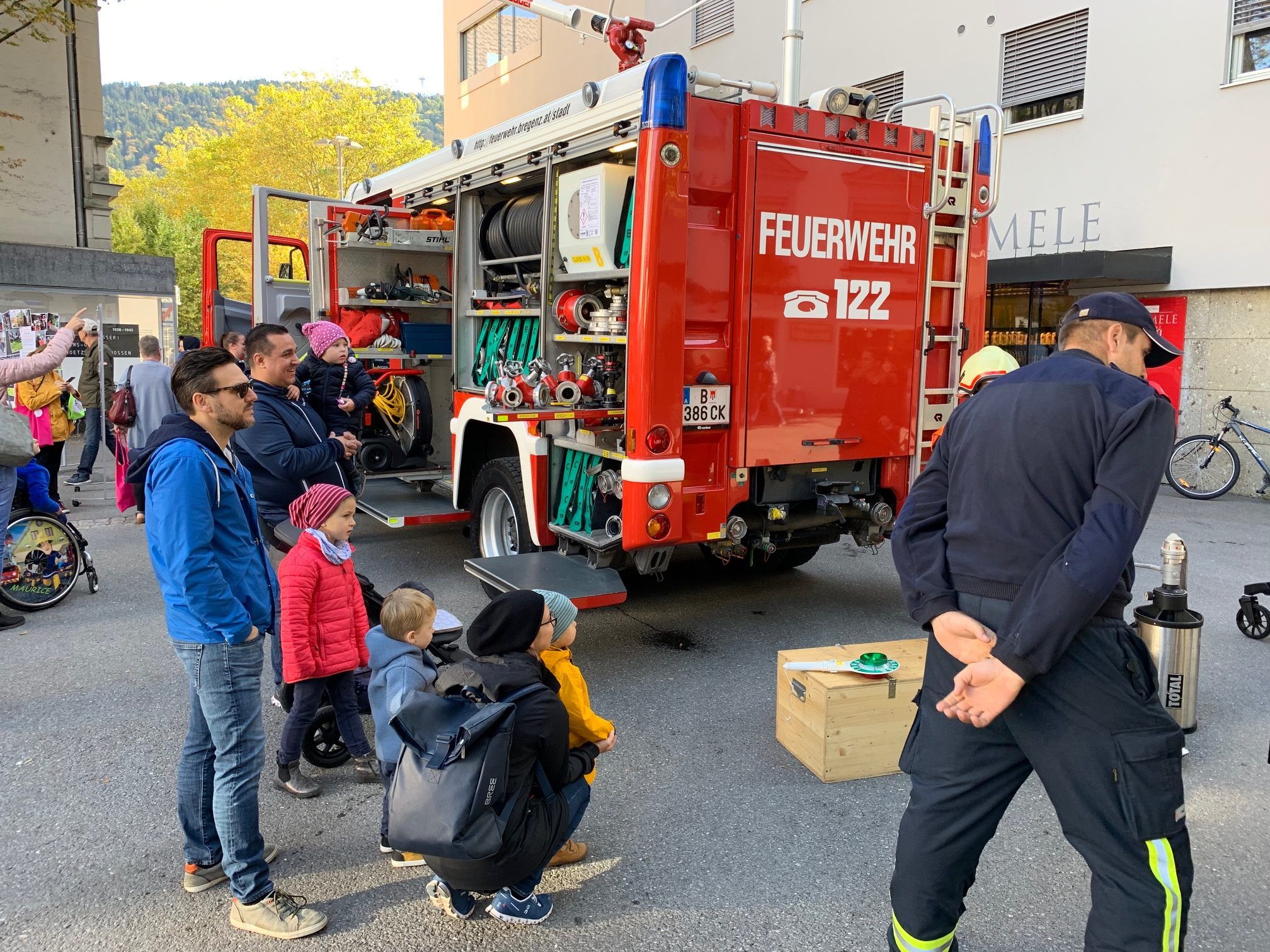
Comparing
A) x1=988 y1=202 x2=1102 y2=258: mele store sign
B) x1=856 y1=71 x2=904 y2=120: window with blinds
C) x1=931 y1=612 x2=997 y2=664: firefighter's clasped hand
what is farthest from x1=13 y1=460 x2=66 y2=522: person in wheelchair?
x1=856 y1=71 x2=904 y2=120: window with blinds

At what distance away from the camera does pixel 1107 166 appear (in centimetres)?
1287

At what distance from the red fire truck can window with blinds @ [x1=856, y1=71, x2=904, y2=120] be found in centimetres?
1043

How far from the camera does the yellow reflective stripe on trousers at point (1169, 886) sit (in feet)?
6.84

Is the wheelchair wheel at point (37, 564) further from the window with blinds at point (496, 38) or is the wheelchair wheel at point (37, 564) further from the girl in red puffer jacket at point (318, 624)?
the window with blinds at point (496, 38)

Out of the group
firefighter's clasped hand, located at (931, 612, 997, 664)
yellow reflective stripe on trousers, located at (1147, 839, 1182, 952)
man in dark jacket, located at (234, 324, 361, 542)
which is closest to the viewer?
yellow reflective stripe on trousers, located at (1147, 839, 1182, 952)

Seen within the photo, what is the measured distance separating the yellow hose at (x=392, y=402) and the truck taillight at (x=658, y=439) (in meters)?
4.08

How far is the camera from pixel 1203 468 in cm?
1149

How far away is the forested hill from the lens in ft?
417

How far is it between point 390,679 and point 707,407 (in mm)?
2556

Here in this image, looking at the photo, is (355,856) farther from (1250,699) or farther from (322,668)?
(1250,699)

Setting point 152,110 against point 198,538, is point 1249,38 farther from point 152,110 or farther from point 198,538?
point 152,110

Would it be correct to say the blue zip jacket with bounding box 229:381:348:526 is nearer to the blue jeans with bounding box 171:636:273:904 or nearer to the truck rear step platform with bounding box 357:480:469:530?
the blue jeans with bounding box 171:636:273:904

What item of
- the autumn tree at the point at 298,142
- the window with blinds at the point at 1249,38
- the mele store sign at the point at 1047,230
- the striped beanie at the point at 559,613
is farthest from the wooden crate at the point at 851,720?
the autumn tree at the point at 298,142

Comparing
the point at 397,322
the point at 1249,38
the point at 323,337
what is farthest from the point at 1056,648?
the point at 1249,38
